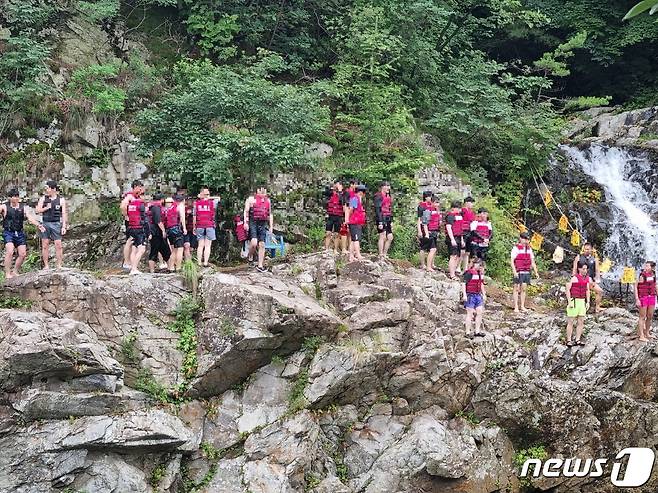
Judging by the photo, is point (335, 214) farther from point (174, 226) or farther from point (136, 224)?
point (136, 224)

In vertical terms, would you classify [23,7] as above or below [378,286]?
above

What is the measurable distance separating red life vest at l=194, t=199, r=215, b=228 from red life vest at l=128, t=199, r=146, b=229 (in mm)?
975

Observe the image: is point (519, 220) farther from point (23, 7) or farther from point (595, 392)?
point (23, 7)

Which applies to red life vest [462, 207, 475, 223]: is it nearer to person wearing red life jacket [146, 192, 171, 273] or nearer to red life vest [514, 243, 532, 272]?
red life vest [514, 243, 532, 272]

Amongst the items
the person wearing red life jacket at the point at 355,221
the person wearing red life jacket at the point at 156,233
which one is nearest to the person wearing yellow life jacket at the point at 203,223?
the person wearing red life jacket at the point at 156,233

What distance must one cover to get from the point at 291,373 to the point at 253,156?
500 cm

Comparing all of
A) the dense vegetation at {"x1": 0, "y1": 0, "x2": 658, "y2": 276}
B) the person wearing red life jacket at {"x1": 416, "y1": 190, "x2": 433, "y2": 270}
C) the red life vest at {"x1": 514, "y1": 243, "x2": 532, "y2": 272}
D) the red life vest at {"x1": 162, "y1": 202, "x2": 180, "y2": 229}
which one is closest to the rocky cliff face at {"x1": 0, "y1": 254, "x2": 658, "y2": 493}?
the red life vest at {"x1": 162, "y1": 202, "x2": 180, "y2": 229}

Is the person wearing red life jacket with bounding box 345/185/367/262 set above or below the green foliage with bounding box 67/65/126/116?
below

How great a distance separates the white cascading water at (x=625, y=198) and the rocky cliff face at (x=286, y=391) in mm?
5143

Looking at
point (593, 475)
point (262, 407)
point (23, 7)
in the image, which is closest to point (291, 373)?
point (262, 407)

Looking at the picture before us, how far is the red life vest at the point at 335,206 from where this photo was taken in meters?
13.2

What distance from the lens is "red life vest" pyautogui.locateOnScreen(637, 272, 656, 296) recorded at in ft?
38.9

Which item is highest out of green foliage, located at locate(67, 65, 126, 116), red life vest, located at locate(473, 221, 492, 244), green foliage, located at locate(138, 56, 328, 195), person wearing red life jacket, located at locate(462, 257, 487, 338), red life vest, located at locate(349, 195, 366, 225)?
green foliage, located at locate(67, 65, 126, 116)

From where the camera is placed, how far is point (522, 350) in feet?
39.4
